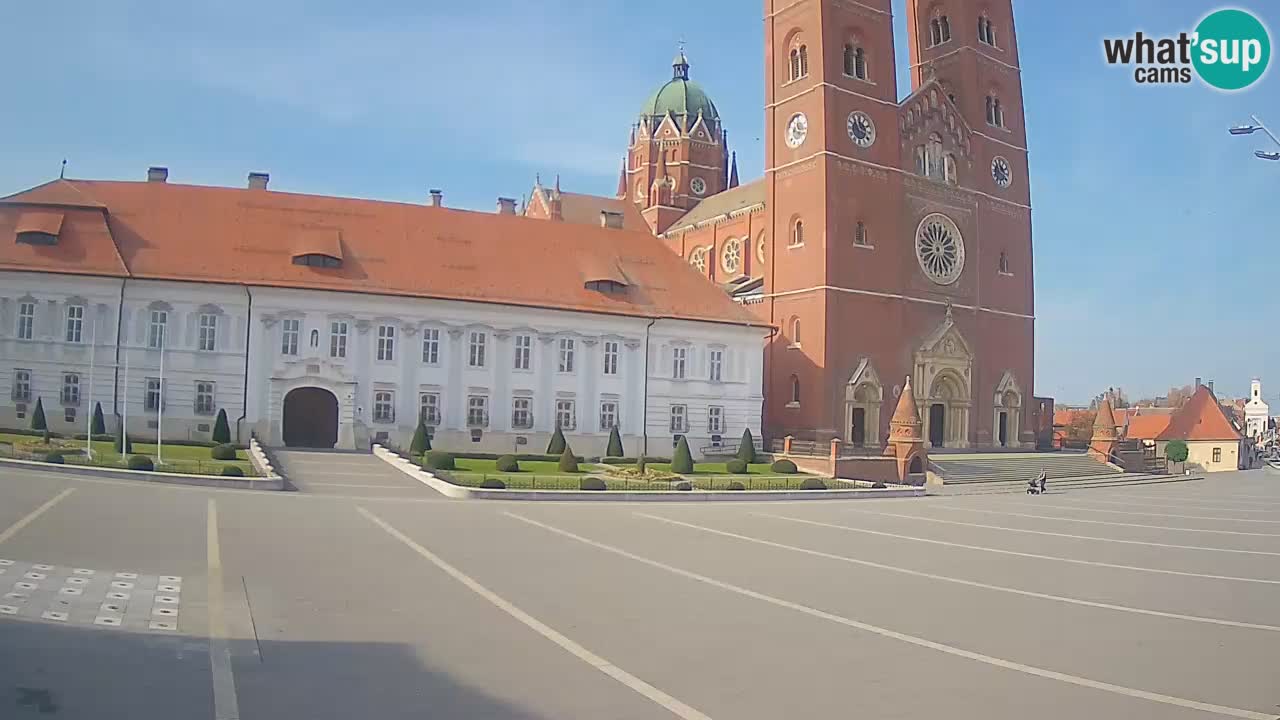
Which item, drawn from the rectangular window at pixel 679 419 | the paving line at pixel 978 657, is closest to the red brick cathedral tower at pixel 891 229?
the rectangular window at pixel 679 419

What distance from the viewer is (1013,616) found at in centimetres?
1259

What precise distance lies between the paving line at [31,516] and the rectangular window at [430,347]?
20.8 metres

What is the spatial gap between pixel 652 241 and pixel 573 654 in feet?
139

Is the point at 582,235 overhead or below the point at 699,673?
overhead

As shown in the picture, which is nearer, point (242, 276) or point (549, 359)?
point (242, 276)

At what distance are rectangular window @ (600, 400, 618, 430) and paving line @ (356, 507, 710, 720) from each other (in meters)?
28.3

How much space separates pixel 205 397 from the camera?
39562 mm

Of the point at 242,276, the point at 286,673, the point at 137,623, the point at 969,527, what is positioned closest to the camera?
the point at 286,673

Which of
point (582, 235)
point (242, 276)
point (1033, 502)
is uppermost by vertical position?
point (582, 235)

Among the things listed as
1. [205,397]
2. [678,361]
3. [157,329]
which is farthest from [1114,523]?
[157,329]

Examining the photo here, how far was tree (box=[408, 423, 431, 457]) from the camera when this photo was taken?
3788cm

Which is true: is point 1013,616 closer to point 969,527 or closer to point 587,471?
point 969,527

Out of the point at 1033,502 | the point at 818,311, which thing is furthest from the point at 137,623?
the point at 818,311

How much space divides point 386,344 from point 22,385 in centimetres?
1360
